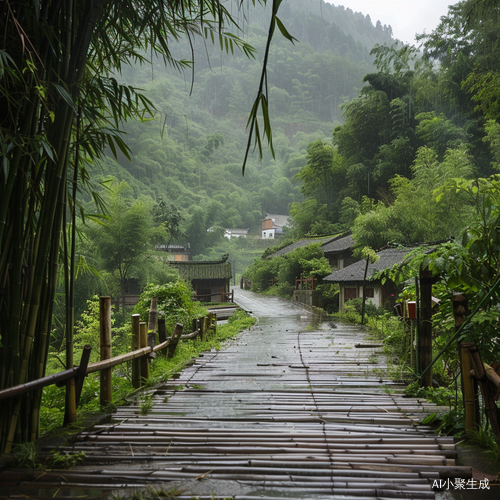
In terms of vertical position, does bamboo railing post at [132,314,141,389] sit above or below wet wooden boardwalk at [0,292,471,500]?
above

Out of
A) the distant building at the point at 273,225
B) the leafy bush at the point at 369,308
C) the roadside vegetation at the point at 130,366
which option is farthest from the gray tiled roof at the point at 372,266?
the distant building at the point at 273,225

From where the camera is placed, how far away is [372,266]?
16.1 meters

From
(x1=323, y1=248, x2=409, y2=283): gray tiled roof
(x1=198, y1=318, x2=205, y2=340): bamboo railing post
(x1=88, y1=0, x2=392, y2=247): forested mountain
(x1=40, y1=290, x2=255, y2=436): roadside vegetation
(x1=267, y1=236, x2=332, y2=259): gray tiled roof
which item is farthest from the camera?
(x1=88, y1=0, x2=392, y2=247): forested mountain

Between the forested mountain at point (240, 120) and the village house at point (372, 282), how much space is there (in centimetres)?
3461

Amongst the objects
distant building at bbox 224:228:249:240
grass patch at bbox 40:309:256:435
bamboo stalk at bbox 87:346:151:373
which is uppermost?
distant building at bbox 224:228:249:240

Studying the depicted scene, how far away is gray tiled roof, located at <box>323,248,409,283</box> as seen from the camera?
14.8 m

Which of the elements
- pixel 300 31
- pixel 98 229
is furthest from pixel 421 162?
pixel 300 31

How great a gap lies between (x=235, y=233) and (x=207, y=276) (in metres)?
36.2

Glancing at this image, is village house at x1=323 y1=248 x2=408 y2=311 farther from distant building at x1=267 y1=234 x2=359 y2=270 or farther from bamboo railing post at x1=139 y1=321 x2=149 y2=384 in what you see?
bamboo railing post at x1=139 y1=321 x2=149 y2=384

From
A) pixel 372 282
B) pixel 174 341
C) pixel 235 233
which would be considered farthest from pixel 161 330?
pixel 235 233

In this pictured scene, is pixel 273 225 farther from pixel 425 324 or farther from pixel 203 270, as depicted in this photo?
pixel 425 324

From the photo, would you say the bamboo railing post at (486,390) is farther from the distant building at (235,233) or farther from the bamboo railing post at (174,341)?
the distant building at (235,233)

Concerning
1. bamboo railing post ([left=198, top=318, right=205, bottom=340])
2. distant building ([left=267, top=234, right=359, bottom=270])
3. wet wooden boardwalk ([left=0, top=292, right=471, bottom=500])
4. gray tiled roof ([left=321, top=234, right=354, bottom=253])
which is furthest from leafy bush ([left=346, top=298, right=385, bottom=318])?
wet wooden boardwalk ([left=0, top=292, right=471, bottom=500])

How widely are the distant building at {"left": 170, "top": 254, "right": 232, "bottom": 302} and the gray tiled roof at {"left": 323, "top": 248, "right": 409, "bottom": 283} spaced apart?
10.6 metres
